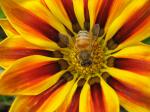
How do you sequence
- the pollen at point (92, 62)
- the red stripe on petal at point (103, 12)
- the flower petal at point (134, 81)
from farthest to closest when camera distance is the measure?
the pollen at point (92, 62) → the red stripe on petal at point (103, 12) → the flower petal at point (134, 81)

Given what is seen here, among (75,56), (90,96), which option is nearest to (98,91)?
(90,96)

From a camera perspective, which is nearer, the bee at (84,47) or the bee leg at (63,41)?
the bee at (84,47)

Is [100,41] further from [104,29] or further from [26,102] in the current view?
[26,102]

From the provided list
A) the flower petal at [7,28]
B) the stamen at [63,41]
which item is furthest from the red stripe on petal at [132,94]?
the flower petal at [7,28]

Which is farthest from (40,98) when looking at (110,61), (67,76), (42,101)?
(110,61)

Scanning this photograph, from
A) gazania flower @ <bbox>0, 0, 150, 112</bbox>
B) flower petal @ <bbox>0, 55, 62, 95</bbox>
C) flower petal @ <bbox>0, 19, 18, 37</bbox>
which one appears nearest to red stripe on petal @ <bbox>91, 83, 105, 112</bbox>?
gazania flower @ <bbox>0, 0, 150, 112</bbox>

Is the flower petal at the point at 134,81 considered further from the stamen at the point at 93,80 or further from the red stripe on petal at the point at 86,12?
the red stripe on petal at the point at 86,12

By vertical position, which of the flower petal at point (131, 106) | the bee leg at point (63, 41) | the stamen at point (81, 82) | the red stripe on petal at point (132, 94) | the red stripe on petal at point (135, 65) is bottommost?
the flower petal at point (131, 106)

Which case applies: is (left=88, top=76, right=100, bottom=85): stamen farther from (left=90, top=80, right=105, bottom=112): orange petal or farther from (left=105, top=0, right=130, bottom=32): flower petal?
(left=105, top=0, right=130, bottom=32): flower petal
